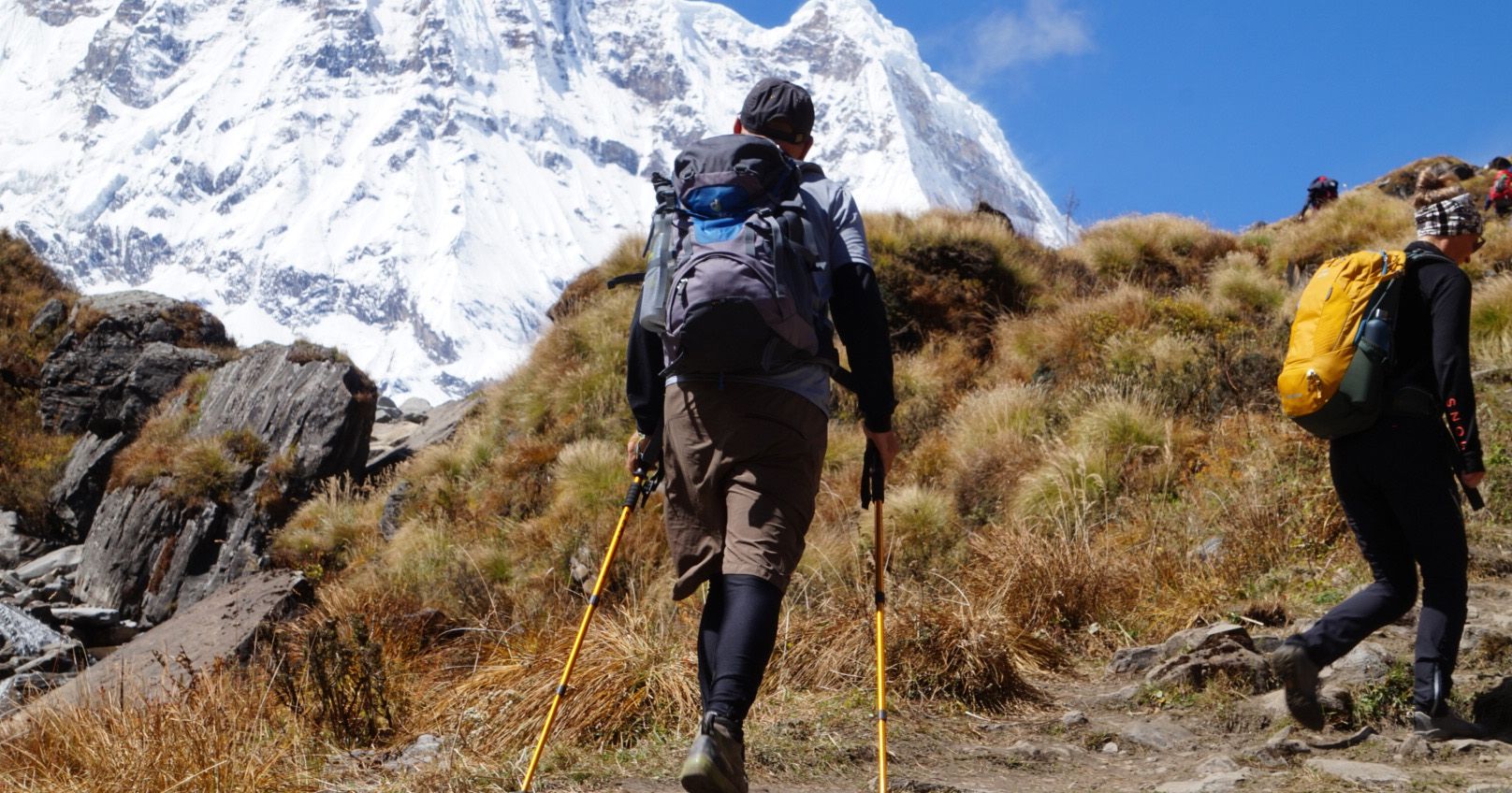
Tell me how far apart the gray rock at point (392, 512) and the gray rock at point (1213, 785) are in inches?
468

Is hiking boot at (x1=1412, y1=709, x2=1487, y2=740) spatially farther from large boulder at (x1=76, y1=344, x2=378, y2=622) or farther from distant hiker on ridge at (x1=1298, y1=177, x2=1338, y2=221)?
distant hiker on ridge at (x1=1298, y1=177, x2=1338, y2=221)

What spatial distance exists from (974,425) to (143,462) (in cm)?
1360

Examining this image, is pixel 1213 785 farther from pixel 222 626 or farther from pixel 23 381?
pixel 23 381

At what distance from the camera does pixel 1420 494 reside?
3410 millimetres

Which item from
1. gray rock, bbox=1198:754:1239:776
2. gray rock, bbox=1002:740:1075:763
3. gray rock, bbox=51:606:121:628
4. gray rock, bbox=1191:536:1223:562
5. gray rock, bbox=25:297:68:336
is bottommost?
gray rock, bbox=51:606:121:628

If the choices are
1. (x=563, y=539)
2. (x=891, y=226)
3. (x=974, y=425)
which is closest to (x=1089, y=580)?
(x=974, y=425)

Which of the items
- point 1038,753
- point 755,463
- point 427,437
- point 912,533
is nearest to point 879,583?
point 755,463

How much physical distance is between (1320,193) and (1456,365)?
15.9 meters

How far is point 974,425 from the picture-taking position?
10.1 m

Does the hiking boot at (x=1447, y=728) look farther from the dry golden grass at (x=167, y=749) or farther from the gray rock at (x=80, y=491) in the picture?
the gray rock at (x=80, y=491)

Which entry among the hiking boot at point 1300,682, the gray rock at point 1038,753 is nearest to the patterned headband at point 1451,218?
the hiking boot at point 1300,682

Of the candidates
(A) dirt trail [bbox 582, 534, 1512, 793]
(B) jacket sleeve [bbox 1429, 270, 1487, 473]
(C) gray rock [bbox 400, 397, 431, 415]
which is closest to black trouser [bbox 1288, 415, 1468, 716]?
(B) jacket sleeve [bbox 1429, 270, 1487, 473]

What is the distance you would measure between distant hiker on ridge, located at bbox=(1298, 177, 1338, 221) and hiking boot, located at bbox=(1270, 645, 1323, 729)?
15599 millimetres

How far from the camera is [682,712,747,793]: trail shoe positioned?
254 cm
